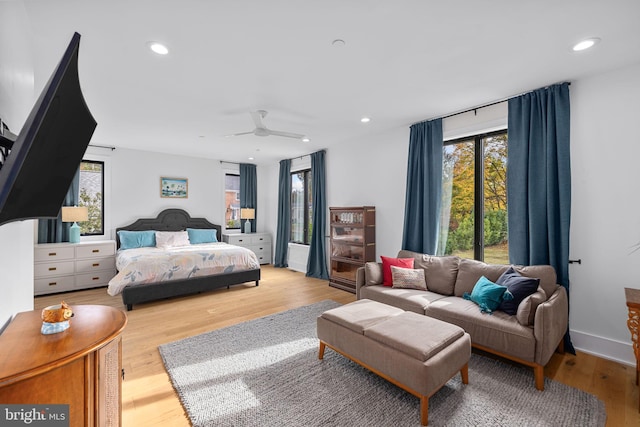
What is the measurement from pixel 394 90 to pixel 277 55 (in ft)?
4.38

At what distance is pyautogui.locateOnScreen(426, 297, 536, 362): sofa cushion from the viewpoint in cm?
223

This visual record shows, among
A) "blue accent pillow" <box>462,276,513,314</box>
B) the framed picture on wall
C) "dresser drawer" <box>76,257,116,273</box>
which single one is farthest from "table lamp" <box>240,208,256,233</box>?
"blue accent pillow" <box>462,276,513,314</box>

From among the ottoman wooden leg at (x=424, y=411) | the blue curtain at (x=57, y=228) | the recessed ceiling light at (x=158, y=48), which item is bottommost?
the ottoman wooden leg at (x=424, y=411)

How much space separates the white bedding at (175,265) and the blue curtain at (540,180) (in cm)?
397

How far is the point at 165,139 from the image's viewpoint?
16.0ft

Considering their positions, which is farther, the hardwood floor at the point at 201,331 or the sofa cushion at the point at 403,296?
the sofa cushion at the point at 403,296

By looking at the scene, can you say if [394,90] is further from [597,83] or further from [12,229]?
[12,229]

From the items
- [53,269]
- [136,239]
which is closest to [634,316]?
[136,239]

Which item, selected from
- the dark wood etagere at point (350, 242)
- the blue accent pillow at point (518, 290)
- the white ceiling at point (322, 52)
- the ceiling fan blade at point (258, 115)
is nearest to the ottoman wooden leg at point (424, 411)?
the blue accent pillow at point (518, 290)

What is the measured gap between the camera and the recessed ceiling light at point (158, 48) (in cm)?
212

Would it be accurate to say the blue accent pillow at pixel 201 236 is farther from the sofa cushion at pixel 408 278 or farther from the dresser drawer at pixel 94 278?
the sofa cushion at pixel 408 278

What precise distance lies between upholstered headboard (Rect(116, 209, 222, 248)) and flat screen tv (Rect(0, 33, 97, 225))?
4.80m

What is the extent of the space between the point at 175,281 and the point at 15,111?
3.07 meters


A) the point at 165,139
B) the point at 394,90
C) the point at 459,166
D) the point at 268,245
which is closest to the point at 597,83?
the point at 459,166
